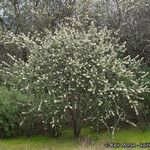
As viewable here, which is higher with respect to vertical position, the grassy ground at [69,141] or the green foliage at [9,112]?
the green foliage at [9,112]

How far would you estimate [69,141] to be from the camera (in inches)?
745

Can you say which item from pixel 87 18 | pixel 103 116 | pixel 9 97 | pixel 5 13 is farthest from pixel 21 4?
pixel 103 116

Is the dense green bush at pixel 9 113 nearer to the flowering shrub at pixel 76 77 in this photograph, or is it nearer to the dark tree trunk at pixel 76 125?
the flowering shrub at pixel 76 77

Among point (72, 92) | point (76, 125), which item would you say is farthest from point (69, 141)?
point (72, 92)

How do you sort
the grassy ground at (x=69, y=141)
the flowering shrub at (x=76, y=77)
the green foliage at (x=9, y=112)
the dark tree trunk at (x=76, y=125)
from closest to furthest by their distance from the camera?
the grassy ground at (x=69, y=141) → the flowering shrub at (x=76, y=77) → the dark tree trunk at (x=76, y=125) → the green foliage at (x=9, y=112)

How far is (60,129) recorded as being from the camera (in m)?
20.4

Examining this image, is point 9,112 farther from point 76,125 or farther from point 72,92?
point 72,92

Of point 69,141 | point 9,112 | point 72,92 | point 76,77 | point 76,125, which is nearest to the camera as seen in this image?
point 76,77

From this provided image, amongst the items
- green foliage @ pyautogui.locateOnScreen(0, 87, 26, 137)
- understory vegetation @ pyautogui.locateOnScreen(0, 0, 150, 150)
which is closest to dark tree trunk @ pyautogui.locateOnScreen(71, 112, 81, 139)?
understory vegetation @ pyautogui.locateOnScreen(0, 0, 150, 150)

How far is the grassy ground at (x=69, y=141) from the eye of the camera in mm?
17219

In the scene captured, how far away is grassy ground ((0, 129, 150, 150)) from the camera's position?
678 inches

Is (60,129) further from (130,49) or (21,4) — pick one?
(21,4)

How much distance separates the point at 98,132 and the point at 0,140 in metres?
4.10

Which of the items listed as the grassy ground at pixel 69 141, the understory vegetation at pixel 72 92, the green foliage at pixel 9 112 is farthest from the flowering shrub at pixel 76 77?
the green foliage at pixel 9 112
